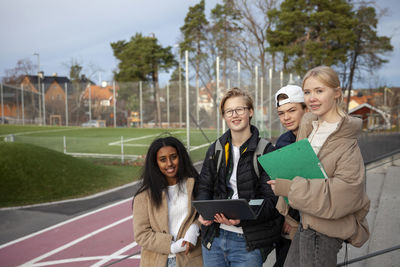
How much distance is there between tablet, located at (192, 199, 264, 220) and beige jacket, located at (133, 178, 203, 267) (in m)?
0.42

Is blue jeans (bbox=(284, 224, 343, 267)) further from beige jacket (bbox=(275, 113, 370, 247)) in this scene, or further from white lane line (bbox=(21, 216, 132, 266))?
white lane line (bbox=(21, 216, 132, 266))

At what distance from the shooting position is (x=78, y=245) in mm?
5012

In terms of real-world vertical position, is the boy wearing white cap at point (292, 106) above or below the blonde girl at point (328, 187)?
above

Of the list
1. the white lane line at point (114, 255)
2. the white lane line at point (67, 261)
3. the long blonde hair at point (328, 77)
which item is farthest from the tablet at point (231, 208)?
the white lane line at point (67, 261)

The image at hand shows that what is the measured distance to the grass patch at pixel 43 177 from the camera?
24.8 feet

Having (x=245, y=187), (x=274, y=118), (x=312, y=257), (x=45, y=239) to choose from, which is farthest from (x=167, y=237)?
(x=274, y=118)

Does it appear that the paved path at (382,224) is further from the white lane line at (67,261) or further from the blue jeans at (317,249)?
the white lane line at (67,261)

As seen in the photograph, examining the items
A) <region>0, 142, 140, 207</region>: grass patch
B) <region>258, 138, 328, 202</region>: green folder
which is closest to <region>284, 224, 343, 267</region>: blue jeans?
<region>258, 138, 328, 202</region>: green folder

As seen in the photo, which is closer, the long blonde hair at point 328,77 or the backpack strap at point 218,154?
the long blonde hair at point 328,77

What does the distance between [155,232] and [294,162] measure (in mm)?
1186

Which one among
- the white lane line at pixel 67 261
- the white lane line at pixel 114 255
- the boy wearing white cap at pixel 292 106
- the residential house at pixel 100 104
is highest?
the residential house at pixel 100 104

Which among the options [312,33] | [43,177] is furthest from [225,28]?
[43,177]

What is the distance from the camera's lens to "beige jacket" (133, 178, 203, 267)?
226 cm

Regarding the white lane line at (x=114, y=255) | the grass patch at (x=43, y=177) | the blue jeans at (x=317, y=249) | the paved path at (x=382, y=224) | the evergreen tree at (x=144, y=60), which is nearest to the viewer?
the blue jeans at (x=317, y=249)
